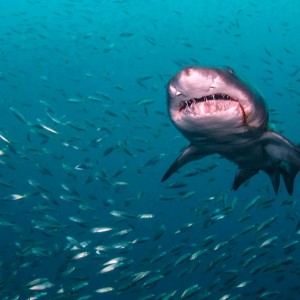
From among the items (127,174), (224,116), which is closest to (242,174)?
(224,116)

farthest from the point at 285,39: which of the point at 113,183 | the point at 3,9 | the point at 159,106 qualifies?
the point at 113,183

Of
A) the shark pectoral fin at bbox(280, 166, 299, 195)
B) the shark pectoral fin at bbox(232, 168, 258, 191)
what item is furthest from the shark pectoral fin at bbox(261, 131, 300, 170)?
the shark pectoral fin at bbox(232, 168, 258, 191)

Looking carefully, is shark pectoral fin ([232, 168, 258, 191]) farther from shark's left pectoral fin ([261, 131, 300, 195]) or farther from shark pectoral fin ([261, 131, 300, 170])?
shark pectoral fin ([261, 131, 300, 170])

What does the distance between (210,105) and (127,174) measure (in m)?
64.7

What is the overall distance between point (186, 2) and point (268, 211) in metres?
63.0

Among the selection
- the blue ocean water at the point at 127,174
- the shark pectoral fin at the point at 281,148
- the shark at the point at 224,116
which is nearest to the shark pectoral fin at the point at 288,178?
the shark at the point at 224,116

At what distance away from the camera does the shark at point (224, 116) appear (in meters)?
2.81

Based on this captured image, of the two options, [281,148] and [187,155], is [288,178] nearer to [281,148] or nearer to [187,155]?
[281,148]

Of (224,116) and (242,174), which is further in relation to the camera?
(242,174)

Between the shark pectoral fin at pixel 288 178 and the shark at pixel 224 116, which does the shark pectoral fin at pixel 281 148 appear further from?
the shark pectoral fin at pixel 288 178

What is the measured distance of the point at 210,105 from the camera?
3.13 metres

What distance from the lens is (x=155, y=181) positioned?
68.1 m

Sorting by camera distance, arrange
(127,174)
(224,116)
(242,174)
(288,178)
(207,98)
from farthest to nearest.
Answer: (127,174), (242,174), (288,178), (224,116), (207,98)

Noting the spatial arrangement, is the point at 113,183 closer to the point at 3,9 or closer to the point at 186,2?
the point at 3,9
